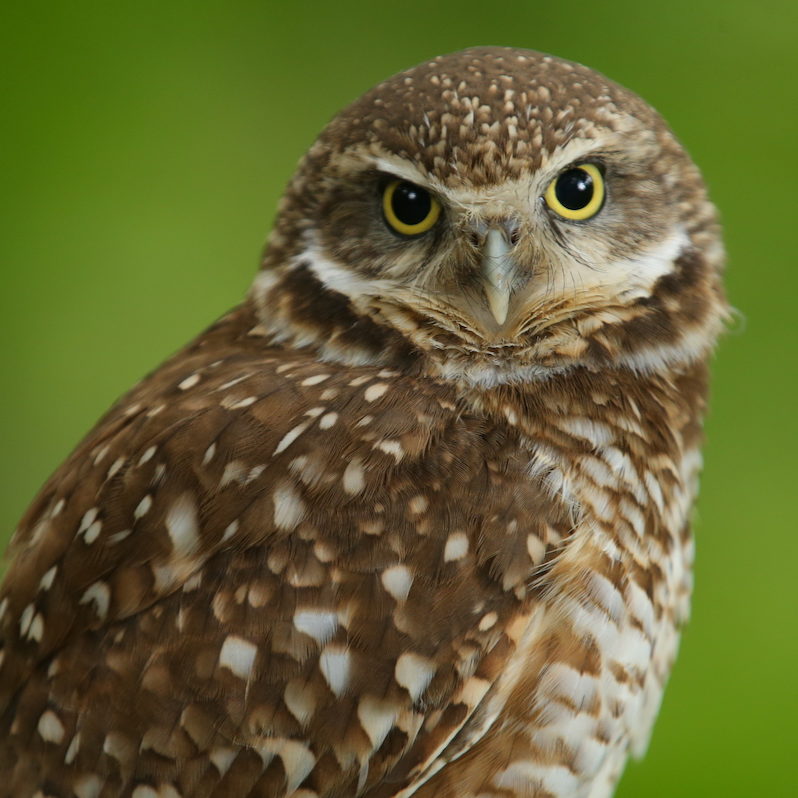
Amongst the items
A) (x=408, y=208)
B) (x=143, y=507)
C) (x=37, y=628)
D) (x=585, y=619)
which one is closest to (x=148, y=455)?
(x=143, y=507)

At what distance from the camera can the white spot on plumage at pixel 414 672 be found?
167cm

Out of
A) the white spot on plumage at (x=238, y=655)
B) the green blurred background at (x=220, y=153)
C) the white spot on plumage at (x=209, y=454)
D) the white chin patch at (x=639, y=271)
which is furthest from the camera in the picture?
the green blurred background at (x=220, y=153)

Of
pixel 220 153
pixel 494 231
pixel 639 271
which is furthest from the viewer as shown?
pixel 220 153

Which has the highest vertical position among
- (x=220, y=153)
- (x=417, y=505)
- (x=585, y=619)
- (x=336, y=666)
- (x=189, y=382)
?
(x=220, y=153)

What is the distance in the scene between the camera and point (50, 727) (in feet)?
5.71

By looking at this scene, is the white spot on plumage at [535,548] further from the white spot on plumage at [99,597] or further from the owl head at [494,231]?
the white spot on plumage at [99,597]

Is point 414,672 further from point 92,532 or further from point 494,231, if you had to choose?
point 494,231

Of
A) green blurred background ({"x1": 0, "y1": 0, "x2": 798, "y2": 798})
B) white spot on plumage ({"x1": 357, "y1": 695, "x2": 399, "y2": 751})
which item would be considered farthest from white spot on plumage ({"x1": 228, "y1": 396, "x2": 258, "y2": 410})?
green blurred background ({"x1": 0, "y1": 0, "x2": 798, "y2": 798})

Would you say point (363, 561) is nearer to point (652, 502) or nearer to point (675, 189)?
point (652, 502)

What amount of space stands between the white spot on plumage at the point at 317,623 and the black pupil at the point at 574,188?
725 mm

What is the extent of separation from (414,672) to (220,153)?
10.4 feet

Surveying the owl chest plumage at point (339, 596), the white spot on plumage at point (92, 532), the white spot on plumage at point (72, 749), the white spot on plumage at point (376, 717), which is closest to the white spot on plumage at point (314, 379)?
the owl chest plumage at point (339, 596)

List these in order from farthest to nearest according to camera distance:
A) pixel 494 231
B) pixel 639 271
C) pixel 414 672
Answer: pixel 639 271 → pixel 494 231 → pixel 414 672

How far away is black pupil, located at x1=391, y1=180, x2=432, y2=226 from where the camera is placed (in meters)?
1.83
